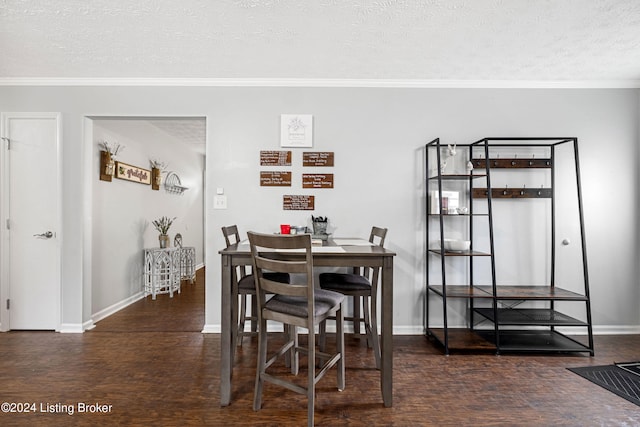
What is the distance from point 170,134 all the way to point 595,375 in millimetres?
5722

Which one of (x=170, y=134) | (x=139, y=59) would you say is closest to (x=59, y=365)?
(x=139, y=59)

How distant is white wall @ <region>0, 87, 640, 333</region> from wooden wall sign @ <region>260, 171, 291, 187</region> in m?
0.06

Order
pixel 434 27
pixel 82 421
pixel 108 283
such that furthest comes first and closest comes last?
pixel 108 283, pixel 434 27, pixel 82 421

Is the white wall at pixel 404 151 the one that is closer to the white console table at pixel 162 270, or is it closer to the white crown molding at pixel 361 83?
the white crown molding at pixel 361 83

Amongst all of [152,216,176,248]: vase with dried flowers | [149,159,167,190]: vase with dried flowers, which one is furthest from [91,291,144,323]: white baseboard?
[149,159,167,190]: vase with dried flowers

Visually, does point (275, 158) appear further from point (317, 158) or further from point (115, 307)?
point (115, 307)

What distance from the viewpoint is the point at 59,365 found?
7.79 feet

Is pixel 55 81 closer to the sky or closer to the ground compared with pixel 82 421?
closer to the sky

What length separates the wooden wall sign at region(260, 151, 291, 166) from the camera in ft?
10.2

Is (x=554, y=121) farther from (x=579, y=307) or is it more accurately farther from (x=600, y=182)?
(x=579, y=307)

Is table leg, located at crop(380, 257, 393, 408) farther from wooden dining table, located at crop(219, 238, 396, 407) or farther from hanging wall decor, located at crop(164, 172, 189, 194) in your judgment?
hanging wall decor, located at crop(164, 172, 189, 194)

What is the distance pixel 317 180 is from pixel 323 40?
1.22 meters

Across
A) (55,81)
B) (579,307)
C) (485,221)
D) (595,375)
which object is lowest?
(595,375)

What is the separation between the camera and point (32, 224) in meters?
→ 3.05
